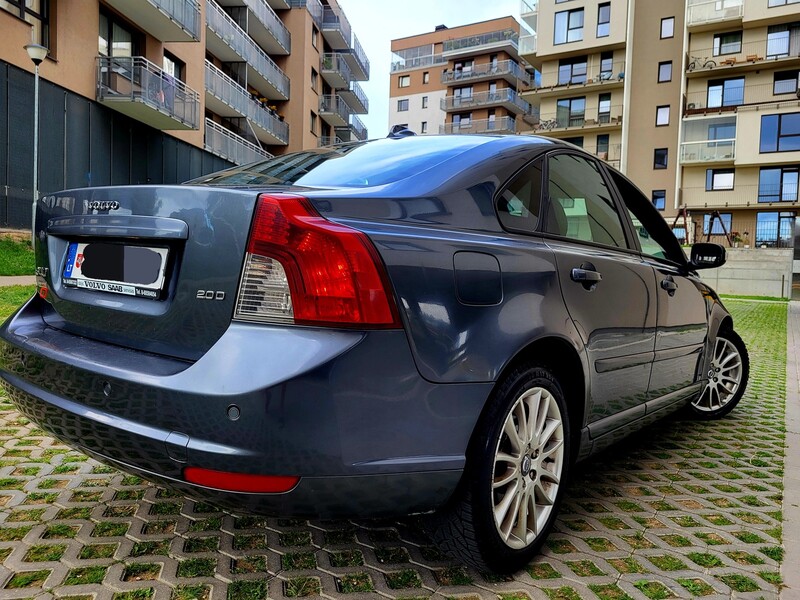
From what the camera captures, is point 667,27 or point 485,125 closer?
point 667,27

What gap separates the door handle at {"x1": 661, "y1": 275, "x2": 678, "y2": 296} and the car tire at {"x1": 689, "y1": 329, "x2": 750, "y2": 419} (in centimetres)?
136

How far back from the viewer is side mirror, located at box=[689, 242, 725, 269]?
4.01 meters

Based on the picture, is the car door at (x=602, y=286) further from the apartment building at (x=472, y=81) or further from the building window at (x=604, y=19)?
the apartment building at (x=472, y=81)

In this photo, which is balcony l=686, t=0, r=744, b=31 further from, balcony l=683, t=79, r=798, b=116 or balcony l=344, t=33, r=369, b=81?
balcony l=344, t=33, r=369, b=81

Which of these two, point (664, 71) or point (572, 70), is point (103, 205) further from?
point (572, 70)

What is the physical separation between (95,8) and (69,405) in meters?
A: 19.4

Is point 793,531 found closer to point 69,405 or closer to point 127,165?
point 69,405

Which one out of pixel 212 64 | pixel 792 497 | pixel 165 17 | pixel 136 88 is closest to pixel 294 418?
pixel 792 497

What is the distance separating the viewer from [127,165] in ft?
66.2

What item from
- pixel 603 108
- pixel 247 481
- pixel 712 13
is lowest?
pixel 247 481

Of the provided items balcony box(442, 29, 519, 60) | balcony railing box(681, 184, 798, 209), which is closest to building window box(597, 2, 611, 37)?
balcony railing box(681, 184, 798, 209)

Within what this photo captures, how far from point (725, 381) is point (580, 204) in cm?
261

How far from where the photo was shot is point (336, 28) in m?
41.8

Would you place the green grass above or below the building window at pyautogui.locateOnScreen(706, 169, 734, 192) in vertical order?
below
